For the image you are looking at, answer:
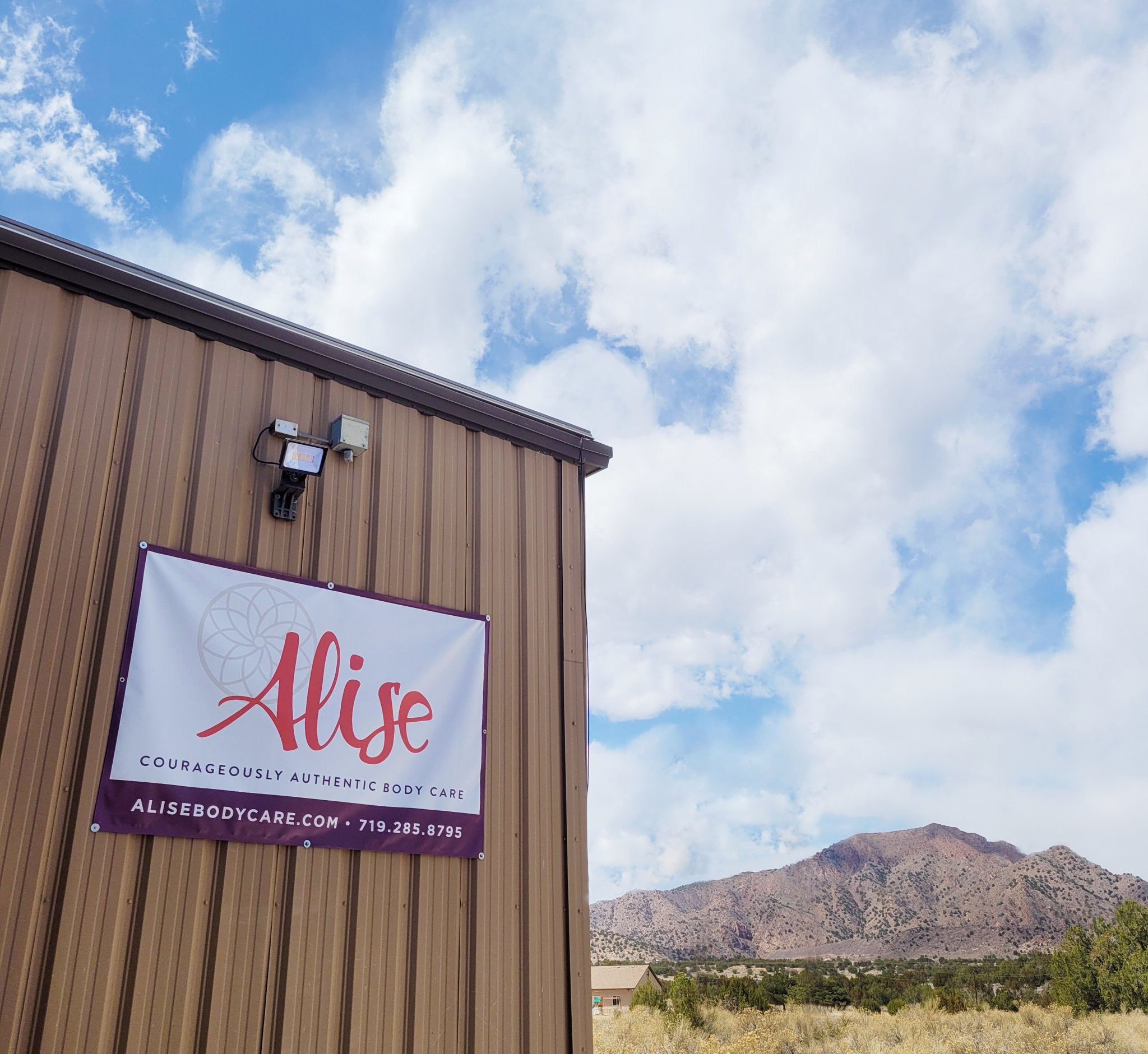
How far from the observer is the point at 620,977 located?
3788 centimetres

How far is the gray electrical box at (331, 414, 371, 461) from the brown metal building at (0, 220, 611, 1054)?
0.14 meters

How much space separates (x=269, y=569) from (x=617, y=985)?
37.2 metres

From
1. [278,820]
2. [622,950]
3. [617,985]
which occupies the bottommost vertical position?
[617,985]

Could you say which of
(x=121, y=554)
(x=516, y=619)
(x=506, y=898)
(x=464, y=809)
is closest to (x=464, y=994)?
(x=506, y=898)

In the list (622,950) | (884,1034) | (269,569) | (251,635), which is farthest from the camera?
(622,950)

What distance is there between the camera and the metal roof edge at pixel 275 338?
13.0 ft

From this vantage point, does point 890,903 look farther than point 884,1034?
Yes

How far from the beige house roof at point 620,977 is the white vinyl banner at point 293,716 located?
34.0m

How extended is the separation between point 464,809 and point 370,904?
64 centimetres

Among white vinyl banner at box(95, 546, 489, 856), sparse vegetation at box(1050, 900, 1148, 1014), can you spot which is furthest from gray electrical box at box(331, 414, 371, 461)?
sparse vegetation at box(1050, 900, 1148, 1014)

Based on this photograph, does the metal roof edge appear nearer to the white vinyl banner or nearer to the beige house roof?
the white vinyl banner

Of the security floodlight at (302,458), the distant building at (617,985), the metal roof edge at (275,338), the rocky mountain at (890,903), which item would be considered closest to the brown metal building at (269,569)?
the metal roof edge at (275,338)

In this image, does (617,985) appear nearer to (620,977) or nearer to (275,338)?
(620,977)

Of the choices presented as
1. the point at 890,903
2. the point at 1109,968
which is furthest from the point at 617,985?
the point at 890,903
